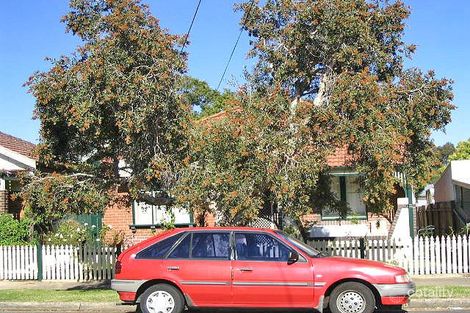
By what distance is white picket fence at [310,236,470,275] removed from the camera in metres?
15.5

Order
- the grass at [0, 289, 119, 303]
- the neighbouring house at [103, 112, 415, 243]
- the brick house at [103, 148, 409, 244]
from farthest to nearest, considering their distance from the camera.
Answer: the brick house at [103, 148, 409, 244] → the neighbouring house at [103, 112, 415, 243] → the grass at [0, 289, 119, 303]

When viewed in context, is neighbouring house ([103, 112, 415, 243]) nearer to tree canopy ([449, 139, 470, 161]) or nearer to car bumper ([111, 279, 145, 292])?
car bumper ([111, 279, 145, 292])

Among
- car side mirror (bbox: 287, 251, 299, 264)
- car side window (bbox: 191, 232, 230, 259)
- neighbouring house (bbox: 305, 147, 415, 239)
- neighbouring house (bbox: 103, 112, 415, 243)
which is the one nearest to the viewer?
car side mirror (bbox: 287, 251, 299, 264)

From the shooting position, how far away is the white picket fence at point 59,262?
53.1 ft

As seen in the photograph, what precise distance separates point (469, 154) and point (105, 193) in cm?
4641

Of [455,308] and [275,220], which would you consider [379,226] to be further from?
[455,308]

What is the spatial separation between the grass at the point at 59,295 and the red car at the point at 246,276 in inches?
101

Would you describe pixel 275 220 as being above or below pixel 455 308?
above

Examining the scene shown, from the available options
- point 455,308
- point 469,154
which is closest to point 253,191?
point 455,308

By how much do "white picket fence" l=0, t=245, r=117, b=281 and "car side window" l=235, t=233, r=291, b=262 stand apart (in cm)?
720

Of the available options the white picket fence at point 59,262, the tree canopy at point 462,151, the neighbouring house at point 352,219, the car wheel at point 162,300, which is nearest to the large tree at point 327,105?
the car wheel at point 162,300

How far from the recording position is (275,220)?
45.8ft

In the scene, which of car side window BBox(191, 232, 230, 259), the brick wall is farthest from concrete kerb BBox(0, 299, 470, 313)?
the brick wall

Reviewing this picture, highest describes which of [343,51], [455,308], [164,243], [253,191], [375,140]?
[343,51]
